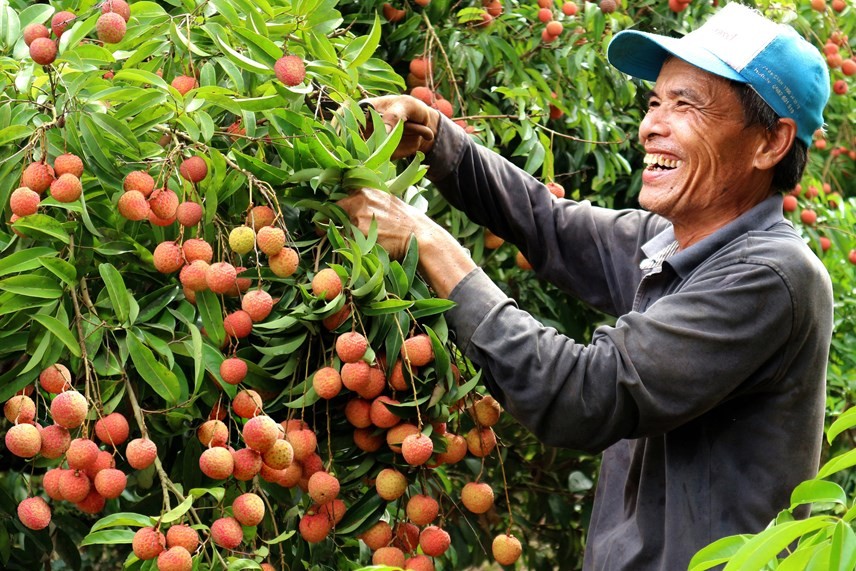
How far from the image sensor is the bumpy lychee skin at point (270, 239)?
1376 mm

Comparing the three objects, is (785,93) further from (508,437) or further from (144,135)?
(508,437)

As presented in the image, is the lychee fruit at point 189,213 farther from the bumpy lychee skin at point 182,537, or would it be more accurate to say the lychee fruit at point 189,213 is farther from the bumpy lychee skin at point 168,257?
the bumpy lychee skin at point 182,537

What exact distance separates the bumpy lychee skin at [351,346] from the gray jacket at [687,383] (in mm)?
188

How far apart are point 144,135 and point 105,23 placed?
0.48ft

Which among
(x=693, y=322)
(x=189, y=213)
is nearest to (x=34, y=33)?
(x=189, y=213)

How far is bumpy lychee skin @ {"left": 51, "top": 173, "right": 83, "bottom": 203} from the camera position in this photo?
4.31 ft

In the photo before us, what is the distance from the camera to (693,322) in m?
1.51

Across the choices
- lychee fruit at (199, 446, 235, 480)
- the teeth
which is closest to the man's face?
the teeth

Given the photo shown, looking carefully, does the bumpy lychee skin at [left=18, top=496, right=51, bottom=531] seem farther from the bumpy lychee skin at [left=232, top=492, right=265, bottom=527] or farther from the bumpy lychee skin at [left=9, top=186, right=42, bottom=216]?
the bumpy lychee skin at [left=9, top=186, right=42, bottom=216]

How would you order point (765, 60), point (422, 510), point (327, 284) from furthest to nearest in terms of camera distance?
point (765, 60)
point (422, 510)
point (327, 284)

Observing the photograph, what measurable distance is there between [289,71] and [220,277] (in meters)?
0.29

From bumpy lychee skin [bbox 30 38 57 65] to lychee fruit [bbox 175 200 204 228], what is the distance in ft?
0.73

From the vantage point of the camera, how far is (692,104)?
5.68 ft

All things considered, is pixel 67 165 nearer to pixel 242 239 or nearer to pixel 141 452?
pixel 242 239
